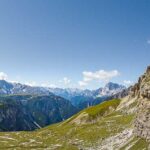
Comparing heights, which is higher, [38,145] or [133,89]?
[133,89]

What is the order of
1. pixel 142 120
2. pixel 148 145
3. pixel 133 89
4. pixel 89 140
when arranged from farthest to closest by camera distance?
1. pixel 133 89
2. pixel 89 140
3. pixel 142 120
4. pixel 148 145

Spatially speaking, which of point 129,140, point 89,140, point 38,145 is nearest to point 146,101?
point 129,140

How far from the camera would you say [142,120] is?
267 feet

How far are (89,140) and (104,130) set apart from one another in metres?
9.59

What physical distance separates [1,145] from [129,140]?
65.9m

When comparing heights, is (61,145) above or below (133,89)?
below

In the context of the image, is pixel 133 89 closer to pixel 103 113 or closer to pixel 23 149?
pixel 103 113

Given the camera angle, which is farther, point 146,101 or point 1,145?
point 1,145

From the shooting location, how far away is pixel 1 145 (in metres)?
128

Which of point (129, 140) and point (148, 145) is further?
point (129, 140)

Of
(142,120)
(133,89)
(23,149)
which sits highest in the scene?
(133,89)

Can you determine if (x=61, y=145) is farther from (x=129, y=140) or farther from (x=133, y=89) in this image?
(x=133, y=89)

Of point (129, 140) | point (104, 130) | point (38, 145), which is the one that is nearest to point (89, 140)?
point (104, 130)

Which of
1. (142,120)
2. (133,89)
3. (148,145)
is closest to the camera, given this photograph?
(148,145)
